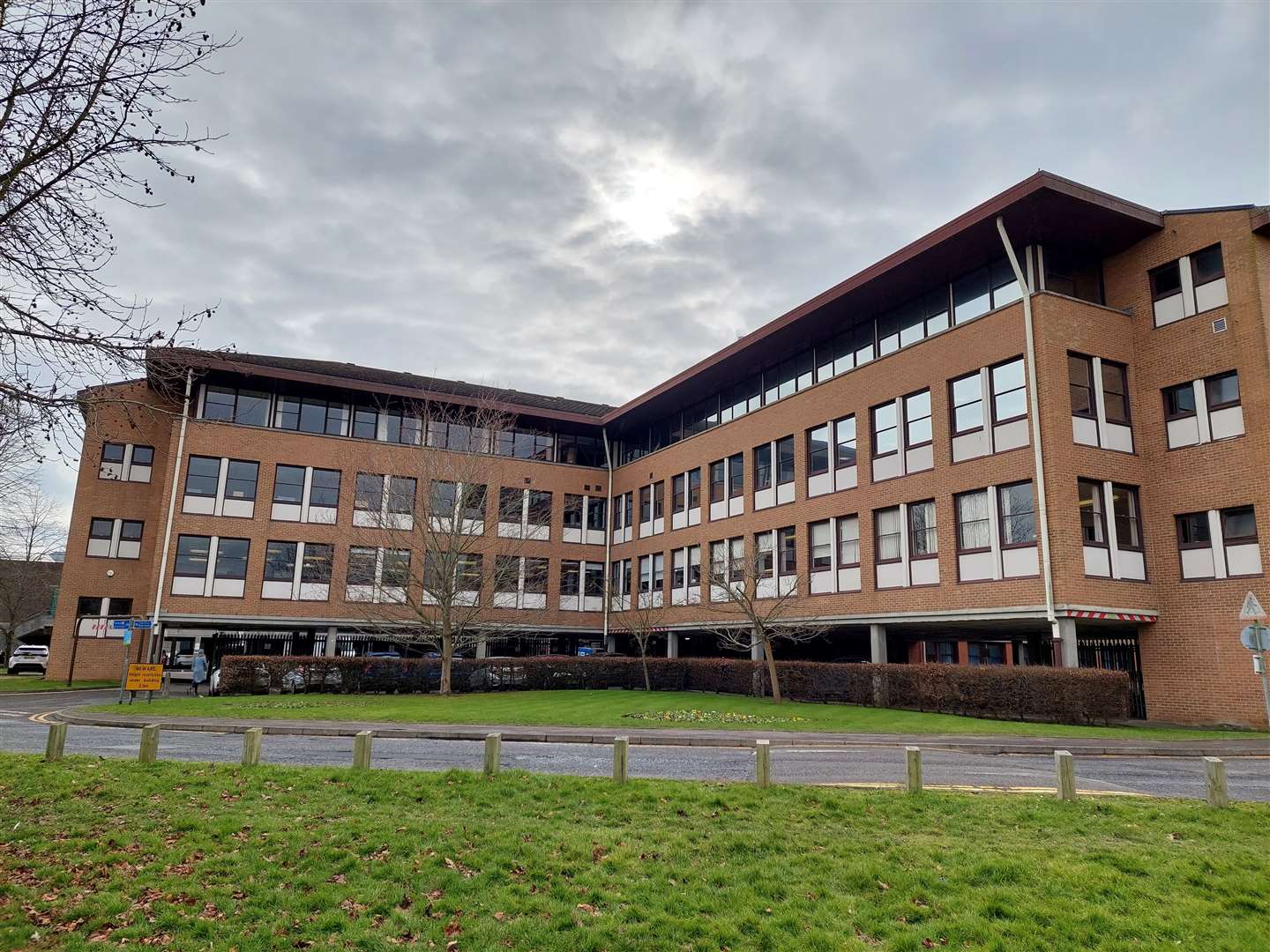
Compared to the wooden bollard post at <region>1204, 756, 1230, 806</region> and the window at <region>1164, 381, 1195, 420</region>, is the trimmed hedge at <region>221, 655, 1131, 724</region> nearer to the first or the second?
the window at <region>1164, 381, 1195, 420</region>

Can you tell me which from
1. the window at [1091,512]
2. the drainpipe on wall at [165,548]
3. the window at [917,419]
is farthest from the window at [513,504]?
the window at [1091,512]

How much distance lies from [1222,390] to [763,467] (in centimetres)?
1552

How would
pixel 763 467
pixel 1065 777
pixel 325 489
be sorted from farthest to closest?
pixel 325 489, pixel 763 467, pixel 1065 777

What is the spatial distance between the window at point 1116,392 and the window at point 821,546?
9395 millimetres

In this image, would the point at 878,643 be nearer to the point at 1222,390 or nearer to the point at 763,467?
the point at 763,467

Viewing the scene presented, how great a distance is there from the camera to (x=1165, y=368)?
23.1 metres

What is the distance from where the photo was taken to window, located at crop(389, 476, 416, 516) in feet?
119

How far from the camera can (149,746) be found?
11.6 meters

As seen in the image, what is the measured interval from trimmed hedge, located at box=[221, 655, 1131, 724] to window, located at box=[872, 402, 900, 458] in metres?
6.90

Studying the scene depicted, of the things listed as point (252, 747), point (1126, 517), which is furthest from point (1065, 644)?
point (252, 747)

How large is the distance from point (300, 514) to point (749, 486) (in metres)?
19.0


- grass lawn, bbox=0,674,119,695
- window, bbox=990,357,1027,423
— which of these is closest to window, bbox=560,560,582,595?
grass lawn, bbox=0,674,119,695

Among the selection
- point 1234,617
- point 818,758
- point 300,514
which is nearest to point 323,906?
point 818,758

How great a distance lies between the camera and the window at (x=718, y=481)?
36.2 m
